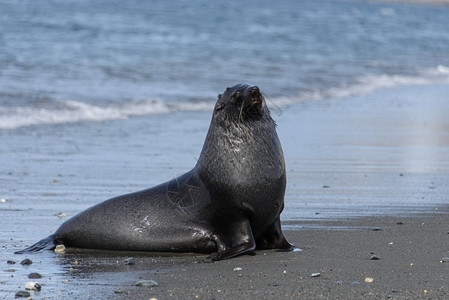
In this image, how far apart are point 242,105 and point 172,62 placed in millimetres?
16497

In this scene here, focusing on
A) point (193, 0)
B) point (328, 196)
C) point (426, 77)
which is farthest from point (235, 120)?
point (193, 0)

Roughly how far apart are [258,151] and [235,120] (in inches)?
11.0

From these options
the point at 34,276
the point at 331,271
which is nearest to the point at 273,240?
the point at 331,271

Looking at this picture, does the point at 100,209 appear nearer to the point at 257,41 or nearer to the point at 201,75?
the point at 201,75

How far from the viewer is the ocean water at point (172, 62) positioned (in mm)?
13906

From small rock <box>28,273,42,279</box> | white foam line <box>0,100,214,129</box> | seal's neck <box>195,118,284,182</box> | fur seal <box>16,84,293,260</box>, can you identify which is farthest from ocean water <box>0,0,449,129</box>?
small rock <box>28,273,42,279</box>

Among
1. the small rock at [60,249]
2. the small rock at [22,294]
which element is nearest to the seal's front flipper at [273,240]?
the small rock at [60,249]

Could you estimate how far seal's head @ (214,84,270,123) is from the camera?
5.28 meters

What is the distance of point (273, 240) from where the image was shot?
529 centimetres

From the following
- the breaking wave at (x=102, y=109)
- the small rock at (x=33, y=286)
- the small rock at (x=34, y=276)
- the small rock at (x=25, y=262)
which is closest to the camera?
the small rock at (x=33, y=286)

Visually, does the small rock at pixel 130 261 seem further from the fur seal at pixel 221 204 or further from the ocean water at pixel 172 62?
the ocean water at pixel 172 62

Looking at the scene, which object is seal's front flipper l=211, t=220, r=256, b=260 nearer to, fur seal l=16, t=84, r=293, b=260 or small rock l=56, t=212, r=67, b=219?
fur seal l=16, t=84, r=293, b=260

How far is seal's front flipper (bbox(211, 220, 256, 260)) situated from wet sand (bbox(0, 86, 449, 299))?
3.0 inches

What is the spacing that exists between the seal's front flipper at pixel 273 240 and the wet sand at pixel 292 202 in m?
0.12
